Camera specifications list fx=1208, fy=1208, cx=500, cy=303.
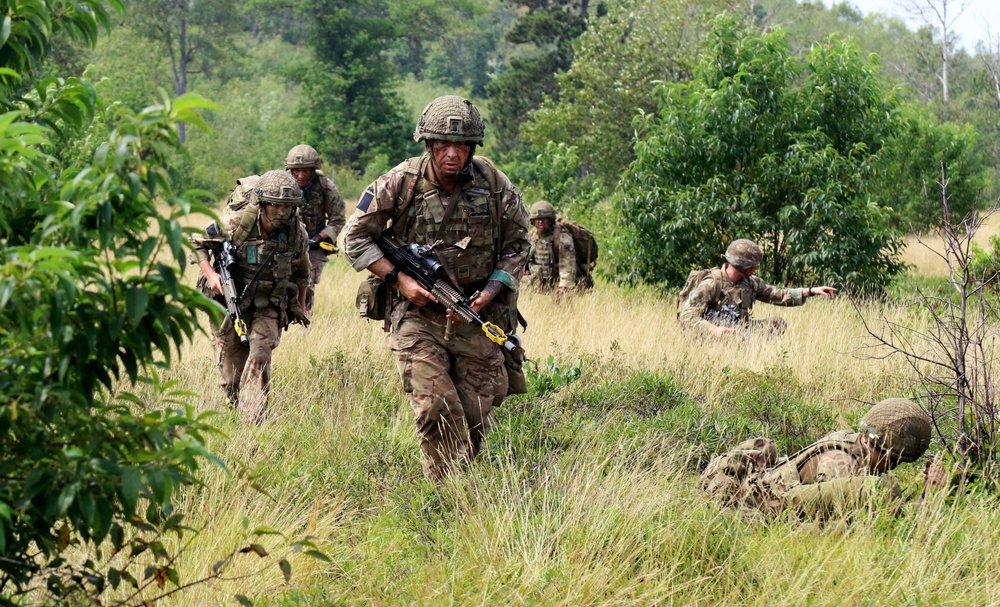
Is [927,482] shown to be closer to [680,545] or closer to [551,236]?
[680,545]

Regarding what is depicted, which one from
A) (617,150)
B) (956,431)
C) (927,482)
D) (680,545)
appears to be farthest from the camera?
(617,150)

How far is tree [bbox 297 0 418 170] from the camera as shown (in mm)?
38219

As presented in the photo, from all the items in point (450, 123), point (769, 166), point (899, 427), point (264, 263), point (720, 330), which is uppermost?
point (450, 123)

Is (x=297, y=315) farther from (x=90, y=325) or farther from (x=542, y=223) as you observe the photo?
(x=542, y=223)

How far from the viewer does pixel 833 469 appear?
5469 millimetres

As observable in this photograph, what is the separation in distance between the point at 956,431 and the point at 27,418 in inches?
208

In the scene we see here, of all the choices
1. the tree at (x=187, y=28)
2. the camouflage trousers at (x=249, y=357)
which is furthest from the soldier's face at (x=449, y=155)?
the tree at (x=187, y=28)

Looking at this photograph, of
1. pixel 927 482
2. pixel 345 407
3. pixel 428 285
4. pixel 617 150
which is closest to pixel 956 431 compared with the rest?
pixel 927 482

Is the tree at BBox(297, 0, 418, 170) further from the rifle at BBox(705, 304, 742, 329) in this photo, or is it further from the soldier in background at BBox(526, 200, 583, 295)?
the rifle at BBox(705, 304, 742, 329)

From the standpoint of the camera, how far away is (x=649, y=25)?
31953mm

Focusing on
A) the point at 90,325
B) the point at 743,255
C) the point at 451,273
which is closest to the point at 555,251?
the point at 743,255

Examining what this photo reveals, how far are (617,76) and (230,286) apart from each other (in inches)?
991

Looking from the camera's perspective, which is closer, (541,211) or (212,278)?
(212,278)

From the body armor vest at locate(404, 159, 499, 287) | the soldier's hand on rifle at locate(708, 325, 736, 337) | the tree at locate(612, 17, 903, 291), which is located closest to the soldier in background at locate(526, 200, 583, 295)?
the tree at locate(612, 17, 903, 291)
